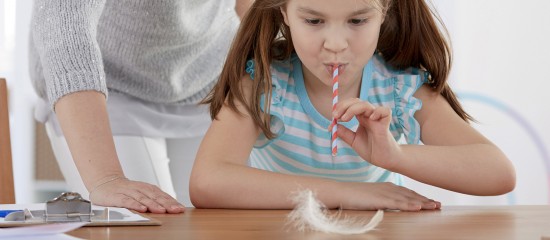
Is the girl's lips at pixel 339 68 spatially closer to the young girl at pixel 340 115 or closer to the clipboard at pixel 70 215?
the young girl at pixel 340 115

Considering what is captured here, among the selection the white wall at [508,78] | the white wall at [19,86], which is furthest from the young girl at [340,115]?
the white wall at [19,86]

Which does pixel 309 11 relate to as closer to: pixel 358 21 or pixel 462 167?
pixel 358 21

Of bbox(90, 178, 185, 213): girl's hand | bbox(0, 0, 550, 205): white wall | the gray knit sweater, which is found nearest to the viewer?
bbox(90, 178, 185, 213): girl's hand

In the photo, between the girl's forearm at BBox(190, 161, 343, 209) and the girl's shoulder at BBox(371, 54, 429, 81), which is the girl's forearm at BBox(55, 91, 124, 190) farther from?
the girl's shoulder at BBox(371, 54, 429, 81)

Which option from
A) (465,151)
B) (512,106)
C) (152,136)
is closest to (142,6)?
(152,136)

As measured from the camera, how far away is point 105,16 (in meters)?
1.72

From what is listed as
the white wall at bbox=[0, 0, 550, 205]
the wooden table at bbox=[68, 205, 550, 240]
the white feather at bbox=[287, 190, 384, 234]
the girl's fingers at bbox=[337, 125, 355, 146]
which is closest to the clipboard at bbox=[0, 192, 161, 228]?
the wooden table at bbox=[68, 205, 550, 240]

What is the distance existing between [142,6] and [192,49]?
0.16 m

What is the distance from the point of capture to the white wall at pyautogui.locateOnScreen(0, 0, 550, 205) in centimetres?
340

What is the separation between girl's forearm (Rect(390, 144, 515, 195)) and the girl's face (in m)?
0.17

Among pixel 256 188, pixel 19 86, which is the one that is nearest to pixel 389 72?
pixel 256 188

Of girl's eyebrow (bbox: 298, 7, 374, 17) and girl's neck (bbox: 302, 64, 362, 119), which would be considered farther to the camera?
girl's neck (bbox: 302, 64, 362, 119)

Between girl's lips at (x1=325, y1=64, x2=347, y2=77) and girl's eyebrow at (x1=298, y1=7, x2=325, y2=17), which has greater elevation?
girl's eyebrow at (x1=298, y1=7, x2=325, y2=17)

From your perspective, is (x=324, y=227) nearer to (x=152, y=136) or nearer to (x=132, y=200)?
(x=132, y=200)
